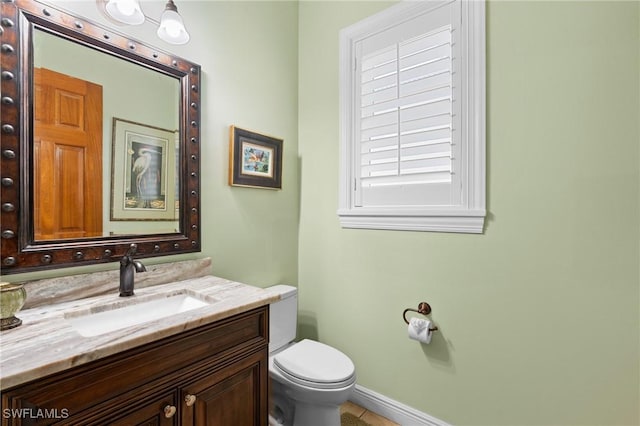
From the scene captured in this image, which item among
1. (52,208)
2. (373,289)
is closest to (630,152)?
(373,289)

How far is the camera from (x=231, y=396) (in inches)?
45.6

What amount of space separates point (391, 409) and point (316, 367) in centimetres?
64

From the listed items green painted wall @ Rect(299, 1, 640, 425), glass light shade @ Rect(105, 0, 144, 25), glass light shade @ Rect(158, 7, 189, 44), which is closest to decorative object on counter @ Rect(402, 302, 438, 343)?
green painted wall @ Rect(299, 1, 640, 425)

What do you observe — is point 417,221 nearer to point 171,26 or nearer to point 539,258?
point 539,258

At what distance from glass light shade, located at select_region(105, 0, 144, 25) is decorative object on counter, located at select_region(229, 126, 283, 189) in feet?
2.18

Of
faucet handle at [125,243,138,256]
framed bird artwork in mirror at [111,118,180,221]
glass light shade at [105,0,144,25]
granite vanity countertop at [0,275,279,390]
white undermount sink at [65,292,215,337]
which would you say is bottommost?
white undermount sink at [65,292,215,337]

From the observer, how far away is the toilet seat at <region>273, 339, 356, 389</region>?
1.47 meters

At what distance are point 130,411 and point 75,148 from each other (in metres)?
0.98

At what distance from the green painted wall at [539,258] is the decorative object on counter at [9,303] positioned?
1581 mm

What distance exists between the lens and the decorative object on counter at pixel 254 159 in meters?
1.79

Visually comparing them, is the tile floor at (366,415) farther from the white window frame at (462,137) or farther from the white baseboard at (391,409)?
the white window frame at (462,137)

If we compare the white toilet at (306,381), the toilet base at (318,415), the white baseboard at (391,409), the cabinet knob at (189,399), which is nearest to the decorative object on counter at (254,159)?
the white toilet at (306,381)

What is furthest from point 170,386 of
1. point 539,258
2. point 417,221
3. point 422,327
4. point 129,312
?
point 539,258

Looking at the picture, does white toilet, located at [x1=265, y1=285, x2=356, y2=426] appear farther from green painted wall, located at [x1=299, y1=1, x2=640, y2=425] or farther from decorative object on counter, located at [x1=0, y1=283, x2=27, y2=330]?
decorative object on counter, located at [x1=0, y1=283, x2=27, y2=330]
